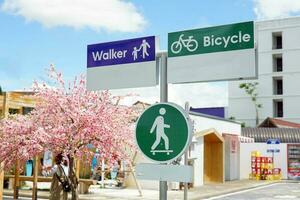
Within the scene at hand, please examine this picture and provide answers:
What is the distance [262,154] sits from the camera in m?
32.3

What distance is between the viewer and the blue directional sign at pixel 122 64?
3.91 m

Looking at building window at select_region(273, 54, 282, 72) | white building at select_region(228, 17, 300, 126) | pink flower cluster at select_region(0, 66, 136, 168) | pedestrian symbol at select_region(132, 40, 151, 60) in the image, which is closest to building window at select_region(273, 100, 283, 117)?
white building at select_region(228, 17, 300, 126)

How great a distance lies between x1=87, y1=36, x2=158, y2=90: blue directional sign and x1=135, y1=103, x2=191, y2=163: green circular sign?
1.24 feet

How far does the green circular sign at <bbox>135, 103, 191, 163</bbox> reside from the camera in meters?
3.31

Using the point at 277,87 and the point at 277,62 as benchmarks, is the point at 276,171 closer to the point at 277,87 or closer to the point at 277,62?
the point at 277,87

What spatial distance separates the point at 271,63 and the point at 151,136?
5748 centimetres

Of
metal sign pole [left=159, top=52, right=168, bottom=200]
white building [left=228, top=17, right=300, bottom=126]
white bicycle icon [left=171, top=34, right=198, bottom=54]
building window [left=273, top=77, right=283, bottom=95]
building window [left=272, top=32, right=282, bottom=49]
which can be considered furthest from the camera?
building window [left=273, top=77, right=283, bottom=95]

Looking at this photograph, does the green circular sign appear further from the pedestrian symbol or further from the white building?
the white building

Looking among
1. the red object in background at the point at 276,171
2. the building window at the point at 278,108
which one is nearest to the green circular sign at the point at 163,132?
the red object in background at the point at 276,171

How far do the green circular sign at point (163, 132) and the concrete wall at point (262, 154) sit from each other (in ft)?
95.8

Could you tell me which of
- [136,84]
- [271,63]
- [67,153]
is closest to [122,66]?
[136,84]

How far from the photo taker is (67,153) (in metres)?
7.82

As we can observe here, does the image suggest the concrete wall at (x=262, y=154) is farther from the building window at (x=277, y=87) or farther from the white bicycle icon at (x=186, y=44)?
the building window at (x=277, y=87)

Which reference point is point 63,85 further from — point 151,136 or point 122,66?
point 151,136
